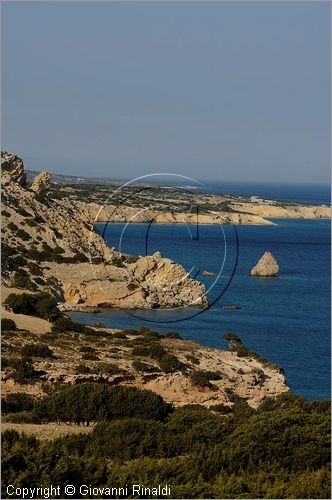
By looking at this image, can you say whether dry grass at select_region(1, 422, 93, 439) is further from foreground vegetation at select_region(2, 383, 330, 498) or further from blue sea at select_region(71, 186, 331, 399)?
blue sea at select_region(71, 186, 331, 399)

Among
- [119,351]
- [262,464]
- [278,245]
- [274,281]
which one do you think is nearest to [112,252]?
[274,281]

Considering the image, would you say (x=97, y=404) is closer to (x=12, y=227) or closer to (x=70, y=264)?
(x=70, y=264)

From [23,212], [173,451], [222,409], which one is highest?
[23,212]

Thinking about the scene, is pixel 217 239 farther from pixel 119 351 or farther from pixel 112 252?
pixel 119 351

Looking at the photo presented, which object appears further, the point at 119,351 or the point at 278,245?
the point at 278,245

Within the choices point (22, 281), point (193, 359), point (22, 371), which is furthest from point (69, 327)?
point (22, 281)

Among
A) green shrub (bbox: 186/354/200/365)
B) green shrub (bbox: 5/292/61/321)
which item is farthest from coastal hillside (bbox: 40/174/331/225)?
green shrub (bbox: 186/354/200/365)
